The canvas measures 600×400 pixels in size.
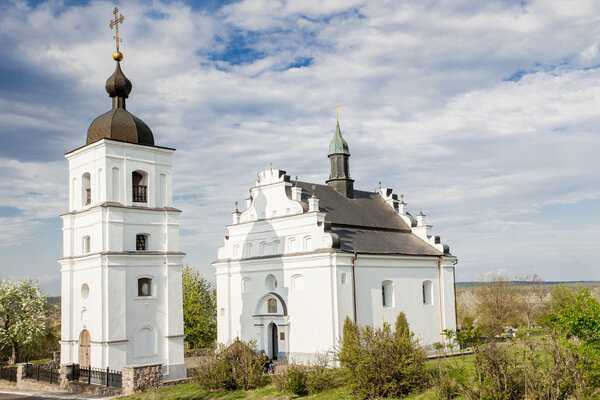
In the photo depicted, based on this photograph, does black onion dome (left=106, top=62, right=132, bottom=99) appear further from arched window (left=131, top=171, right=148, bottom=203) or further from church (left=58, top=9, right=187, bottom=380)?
arched window (left=131, top=171, right=148, bottom=203)

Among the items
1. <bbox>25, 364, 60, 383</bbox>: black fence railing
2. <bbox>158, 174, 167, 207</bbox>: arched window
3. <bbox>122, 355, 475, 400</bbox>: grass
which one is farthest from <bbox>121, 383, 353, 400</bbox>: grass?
<bbox>158, 174, 167, 207</bbox>: arched window

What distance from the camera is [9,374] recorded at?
2555 centimetres

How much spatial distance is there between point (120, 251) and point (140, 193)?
2990 millimetres

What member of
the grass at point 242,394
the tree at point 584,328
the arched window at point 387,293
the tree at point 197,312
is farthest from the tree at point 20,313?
the tree at point 584,328

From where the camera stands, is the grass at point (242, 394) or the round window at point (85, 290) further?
the round window at point (85, 290)

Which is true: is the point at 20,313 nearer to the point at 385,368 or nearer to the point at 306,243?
the point at 306,243

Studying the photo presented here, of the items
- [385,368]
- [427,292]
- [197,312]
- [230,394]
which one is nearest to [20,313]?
[197,312]

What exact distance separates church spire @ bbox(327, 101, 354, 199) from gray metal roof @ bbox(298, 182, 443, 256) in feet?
1.78

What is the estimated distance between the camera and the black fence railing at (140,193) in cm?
2584

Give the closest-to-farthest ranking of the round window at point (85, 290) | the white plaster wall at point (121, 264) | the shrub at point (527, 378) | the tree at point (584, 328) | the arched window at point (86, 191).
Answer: the tree at point (584, 328) < the shrub at point (527, 378) < the white plaster wall at point (121, 264) < the round window at point (85, 290) < the arched window at point (86, 191)

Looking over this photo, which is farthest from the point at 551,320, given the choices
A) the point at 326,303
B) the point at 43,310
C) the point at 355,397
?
the point at 43,310

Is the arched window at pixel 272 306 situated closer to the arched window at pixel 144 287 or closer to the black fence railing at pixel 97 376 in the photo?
the arched window at pixel 144 287

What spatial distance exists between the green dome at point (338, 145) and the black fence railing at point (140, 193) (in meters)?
13.2

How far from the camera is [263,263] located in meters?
31.3
